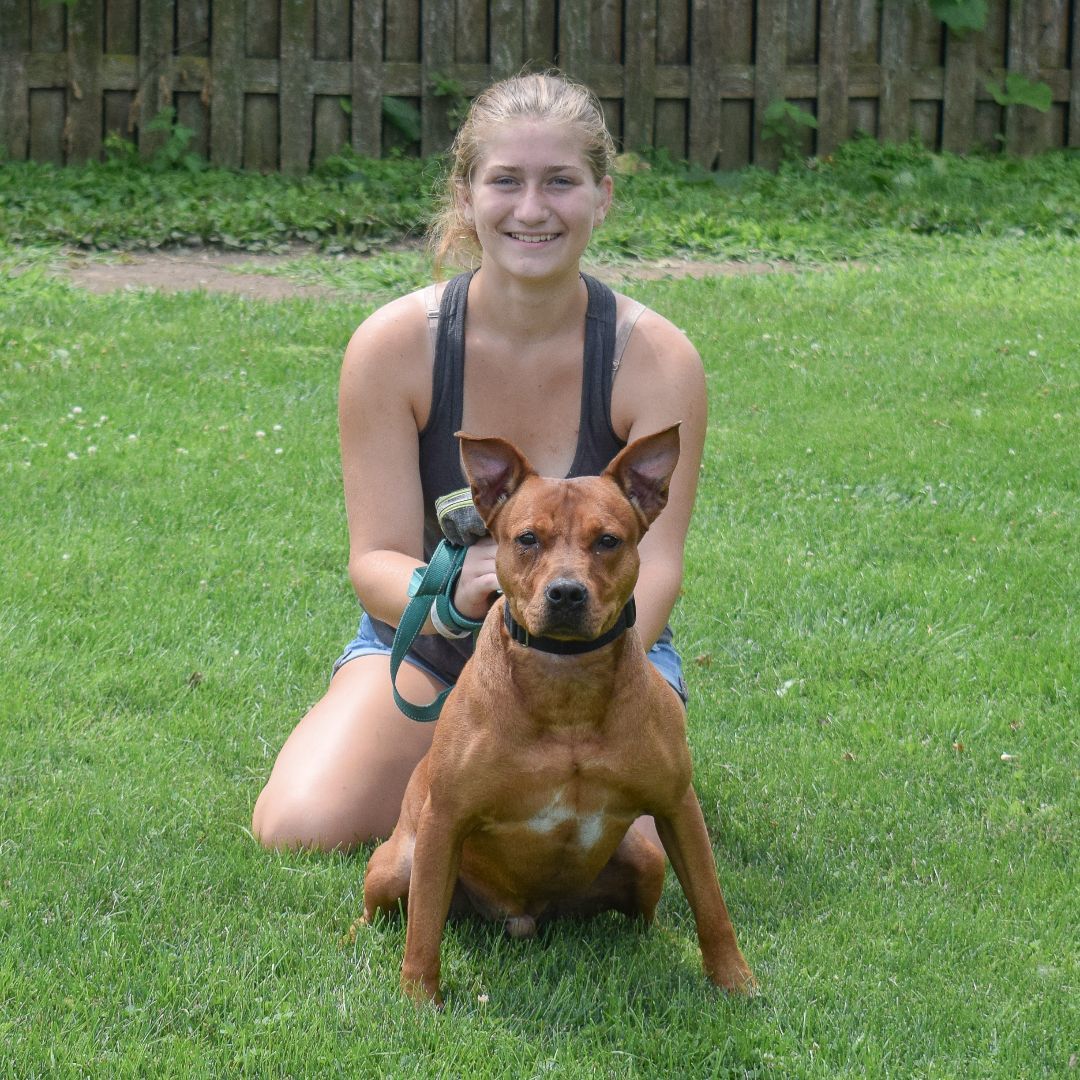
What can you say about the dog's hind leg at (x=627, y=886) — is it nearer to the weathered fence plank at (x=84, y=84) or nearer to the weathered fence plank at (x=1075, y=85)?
the weathered fence plank at (x=84, y=84)

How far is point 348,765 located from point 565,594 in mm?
1346

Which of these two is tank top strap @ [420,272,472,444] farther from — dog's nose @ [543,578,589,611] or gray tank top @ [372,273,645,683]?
dog's nose @ [543,578,589,611]

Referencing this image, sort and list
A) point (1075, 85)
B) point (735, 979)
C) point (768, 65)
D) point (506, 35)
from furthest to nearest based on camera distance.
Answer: point (1075, 85), point (768, 65), point (506, 35), point (735, 979)

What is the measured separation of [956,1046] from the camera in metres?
2.99

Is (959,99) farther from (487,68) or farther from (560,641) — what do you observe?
(560,641)

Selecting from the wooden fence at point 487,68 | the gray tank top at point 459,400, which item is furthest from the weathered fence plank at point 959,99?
the gray tank top at point 459,400

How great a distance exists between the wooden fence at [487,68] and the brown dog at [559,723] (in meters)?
9.97

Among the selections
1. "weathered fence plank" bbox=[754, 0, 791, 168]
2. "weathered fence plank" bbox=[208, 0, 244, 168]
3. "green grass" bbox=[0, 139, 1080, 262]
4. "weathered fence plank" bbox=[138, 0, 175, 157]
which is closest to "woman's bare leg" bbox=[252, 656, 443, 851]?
"green grass" bbox=[0, 139, 1080, 262]

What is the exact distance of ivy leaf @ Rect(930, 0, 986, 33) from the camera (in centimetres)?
1287

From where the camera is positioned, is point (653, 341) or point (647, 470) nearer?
point (647, 470)

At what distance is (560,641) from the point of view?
115 inches

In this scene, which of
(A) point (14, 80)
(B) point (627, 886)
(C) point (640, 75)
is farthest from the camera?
(C) point (640, 75)

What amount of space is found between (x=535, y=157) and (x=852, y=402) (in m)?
4.17

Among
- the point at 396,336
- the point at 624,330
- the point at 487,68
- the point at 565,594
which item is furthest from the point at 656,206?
the point at 565,594
